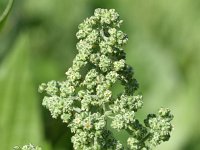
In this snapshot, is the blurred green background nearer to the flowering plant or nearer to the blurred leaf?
the blurred leaf

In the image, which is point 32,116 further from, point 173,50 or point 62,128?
point 173,50

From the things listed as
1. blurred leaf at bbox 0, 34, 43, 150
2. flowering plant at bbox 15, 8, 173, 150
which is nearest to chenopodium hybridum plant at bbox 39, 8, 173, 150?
flowering plant at bbox 15, 8, 173, 150

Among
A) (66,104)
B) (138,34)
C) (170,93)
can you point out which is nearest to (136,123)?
(66,104)

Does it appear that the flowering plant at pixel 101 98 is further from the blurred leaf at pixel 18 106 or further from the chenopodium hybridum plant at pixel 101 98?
the blurred leaf at pixel 18 106

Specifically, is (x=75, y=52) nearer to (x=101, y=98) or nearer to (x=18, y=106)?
(x=18, y=106)

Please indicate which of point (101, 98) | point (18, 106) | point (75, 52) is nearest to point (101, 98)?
point (101, 98)

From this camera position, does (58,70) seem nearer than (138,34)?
Yes
